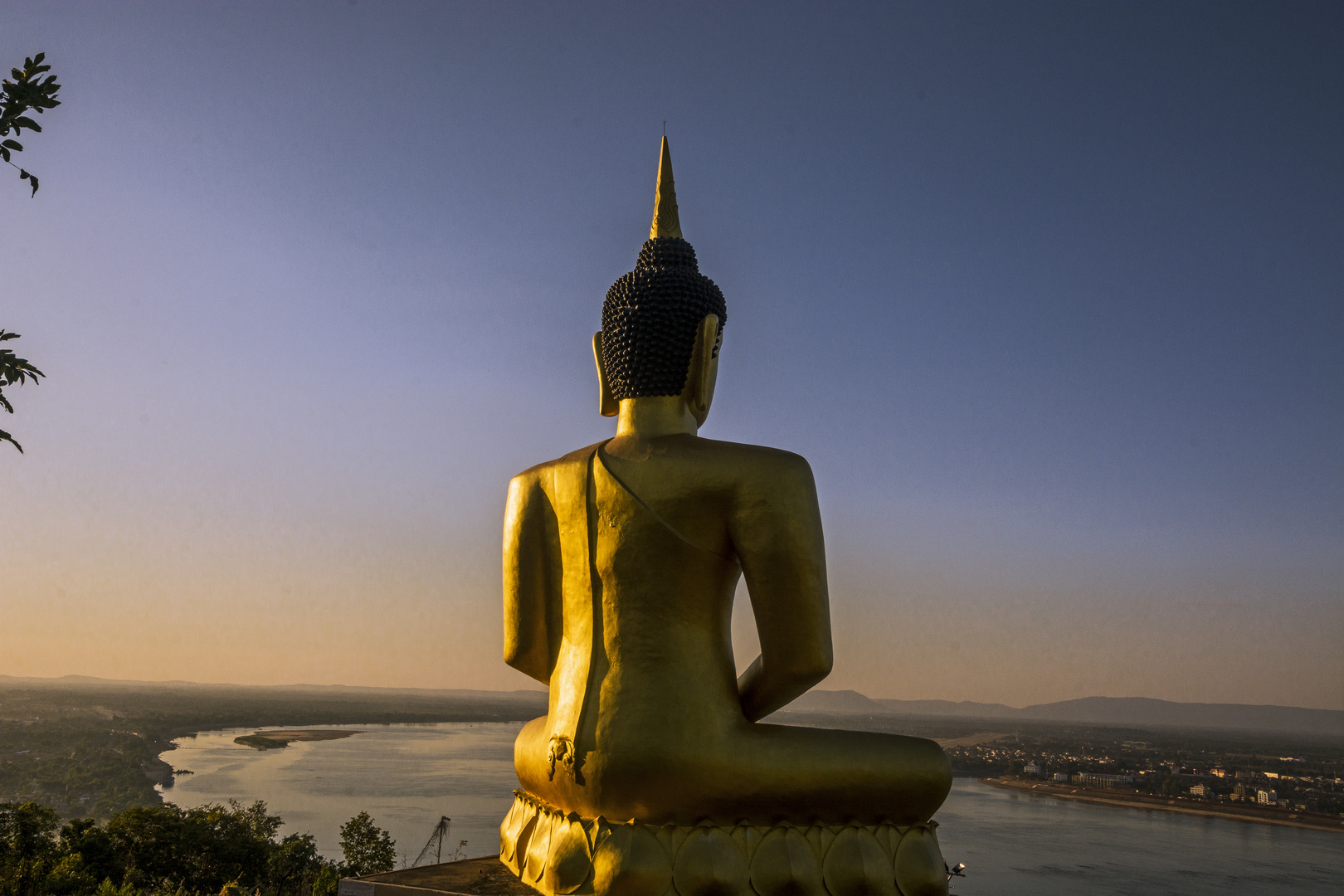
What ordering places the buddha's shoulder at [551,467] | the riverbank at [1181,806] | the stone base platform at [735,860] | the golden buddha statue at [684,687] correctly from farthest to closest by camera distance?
the riverbank at [1181,806], the buddha's shoulder at [551,467], the golden buddha statue at [684,687], the stone base platform at [735,860]

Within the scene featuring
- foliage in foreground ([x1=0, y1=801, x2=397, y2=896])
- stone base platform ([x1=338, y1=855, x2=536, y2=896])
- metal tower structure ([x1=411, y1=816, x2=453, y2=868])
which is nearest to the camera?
stone base platform ([x1=338, y1=855, x2=536, y2=896])

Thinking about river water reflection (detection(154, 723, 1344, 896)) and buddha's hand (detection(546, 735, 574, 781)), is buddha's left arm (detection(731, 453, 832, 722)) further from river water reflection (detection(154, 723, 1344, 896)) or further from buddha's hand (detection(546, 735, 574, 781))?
river water reflection (detection(154, 723, 1344, 896))

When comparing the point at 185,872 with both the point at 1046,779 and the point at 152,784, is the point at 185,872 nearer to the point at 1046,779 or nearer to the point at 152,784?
the point at 152,784

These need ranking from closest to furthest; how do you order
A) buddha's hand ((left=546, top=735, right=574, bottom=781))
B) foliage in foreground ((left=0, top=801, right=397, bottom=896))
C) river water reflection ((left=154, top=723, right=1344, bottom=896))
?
buddha's hand ((left=546, top=735, right=574, bottom=781)), foliage in foreground ((left=0, top=801, right=397, bottom=896)), river water reflection ((left=154, top=723, right=1344, bottom=896))

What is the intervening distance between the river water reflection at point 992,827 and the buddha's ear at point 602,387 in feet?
142

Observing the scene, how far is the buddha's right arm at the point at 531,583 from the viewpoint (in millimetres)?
5754

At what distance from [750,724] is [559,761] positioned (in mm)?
1016

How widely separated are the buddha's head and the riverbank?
2648 inches

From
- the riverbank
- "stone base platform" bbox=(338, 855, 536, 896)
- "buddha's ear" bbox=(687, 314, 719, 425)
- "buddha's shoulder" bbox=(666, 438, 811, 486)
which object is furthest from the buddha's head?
the riverbank

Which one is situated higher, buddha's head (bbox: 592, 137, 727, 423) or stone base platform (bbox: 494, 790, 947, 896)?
buddha's head (bbox: 592, 137, 727, 423)

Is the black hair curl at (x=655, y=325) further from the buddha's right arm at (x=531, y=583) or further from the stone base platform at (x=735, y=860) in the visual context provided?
the stone base platform at (x=735, y=860)

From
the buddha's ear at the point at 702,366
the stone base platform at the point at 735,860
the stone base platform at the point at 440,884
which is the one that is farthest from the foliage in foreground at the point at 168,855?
the buddha's ear at the point at 702,366

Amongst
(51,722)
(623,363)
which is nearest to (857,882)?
(623,363)

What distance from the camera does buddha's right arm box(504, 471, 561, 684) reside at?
5.75 m
